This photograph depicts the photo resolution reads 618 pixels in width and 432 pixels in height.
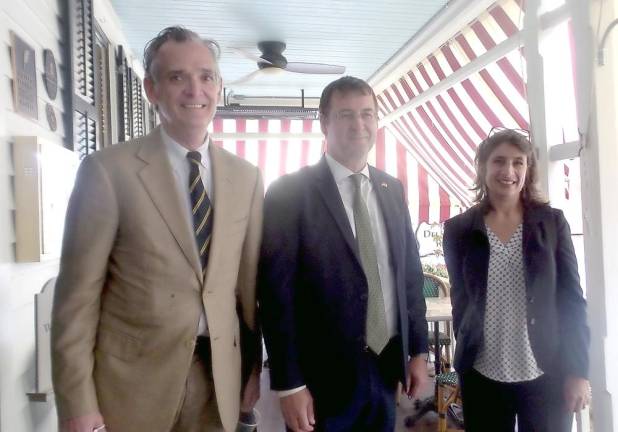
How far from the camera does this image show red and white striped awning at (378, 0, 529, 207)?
13.1 ft

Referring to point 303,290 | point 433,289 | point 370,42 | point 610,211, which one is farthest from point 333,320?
point 370,42

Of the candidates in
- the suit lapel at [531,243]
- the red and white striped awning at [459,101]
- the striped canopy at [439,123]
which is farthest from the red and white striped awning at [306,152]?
the suit lapel at [531,243]

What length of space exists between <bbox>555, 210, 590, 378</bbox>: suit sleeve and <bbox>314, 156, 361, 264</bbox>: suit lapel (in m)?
0.78

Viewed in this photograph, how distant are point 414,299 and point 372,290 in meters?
0.25

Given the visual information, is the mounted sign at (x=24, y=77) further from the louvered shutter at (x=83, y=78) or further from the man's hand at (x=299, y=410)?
the man's hand at (x=299, y=410)

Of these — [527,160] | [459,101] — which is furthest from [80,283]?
[459,101]

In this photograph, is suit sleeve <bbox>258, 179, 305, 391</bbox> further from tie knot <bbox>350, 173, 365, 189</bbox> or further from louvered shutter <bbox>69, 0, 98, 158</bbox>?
louvered shutter <bbox>69, 0, 98, 158</bbox>

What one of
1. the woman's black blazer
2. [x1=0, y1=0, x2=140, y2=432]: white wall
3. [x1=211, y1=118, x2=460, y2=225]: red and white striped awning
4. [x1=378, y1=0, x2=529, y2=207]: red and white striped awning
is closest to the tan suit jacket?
[x1=0, y1=0, x2=140, y2=432]: white wall

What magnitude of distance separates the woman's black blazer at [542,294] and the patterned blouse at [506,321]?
0.07 ft

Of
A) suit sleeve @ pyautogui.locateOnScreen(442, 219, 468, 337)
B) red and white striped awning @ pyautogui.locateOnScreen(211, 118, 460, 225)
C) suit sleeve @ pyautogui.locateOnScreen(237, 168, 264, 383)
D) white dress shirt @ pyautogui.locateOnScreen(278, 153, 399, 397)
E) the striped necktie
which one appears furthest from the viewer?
red and white striped awning @ pyautogui.locateOnScreen(211, 118, 460, 225)

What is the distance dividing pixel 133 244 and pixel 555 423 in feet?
4.95

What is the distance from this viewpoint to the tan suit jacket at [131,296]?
1.27 meters

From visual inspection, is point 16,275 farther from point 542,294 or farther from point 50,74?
point 542,294

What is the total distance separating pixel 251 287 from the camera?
1.52 metres
